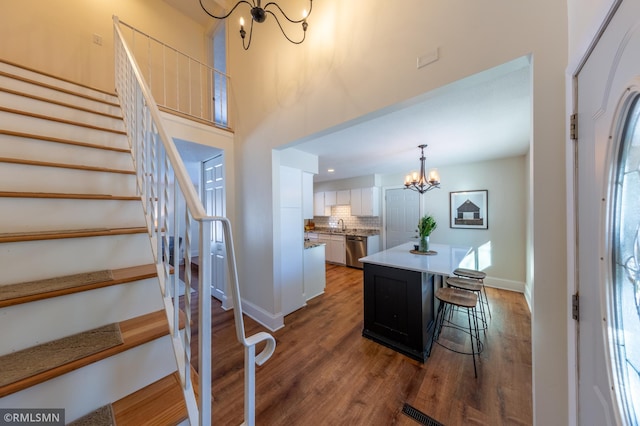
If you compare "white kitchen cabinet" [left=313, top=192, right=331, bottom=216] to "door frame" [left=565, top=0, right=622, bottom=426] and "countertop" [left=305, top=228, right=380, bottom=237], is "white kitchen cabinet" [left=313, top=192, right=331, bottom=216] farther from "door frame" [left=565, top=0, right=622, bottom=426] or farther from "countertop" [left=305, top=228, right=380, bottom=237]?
"door frame" [left=565, top=0, right=622, bottom=426]

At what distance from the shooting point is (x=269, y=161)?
2654mm

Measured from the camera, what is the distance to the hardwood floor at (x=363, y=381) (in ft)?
5.04

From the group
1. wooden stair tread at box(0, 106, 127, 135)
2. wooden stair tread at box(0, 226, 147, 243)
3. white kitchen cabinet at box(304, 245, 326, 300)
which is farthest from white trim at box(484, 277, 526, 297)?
wooden stair tread at box(0, 106, 127, 135)

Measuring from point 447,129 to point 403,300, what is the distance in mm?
2210

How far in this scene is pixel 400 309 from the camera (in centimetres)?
226

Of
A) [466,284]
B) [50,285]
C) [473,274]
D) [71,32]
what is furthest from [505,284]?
[71,32]

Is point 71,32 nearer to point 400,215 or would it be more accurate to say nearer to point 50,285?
point 50,285

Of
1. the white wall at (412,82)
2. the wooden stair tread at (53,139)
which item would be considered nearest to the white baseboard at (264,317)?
the white wall at (412,82)

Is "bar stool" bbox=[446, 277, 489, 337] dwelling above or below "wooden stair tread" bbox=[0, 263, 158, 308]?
below

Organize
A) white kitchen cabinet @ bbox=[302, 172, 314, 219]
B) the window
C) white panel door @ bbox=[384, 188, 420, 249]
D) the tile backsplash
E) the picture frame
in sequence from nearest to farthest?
the window
white kitchen cabinet @ bbox=[302, 172, 314, 219]
the picture frame
white panel door @ bbox=[384, 188, 420, 249]
the tile backsplash

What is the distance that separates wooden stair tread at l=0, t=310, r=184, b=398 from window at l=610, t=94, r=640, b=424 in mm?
1593

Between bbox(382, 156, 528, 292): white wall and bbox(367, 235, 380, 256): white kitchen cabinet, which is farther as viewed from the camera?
bbox(367, 235, 380, 256): white kitchen cabinet

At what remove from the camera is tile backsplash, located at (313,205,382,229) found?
603 centimetres

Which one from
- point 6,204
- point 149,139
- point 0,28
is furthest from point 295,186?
point 0,28
